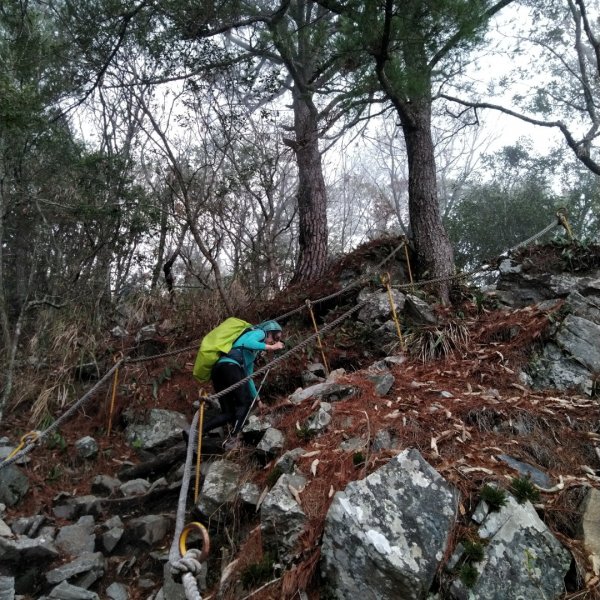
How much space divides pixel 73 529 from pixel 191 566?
2363mm

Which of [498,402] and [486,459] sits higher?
[498,402]

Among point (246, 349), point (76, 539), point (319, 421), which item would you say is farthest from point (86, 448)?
point (319, 421)

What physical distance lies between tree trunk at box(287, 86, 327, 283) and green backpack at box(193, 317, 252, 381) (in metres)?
3.30

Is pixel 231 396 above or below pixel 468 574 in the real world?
above

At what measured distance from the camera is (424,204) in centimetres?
691

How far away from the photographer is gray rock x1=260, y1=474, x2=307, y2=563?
9.05ft

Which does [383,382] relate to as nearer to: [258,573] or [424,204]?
[258,573]

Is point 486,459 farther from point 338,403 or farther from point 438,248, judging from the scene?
point 438,248

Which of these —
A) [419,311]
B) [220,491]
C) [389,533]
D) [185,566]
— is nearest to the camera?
[185,566]

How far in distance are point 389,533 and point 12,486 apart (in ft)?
12.3

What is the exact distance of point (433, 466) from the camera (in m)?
3.05

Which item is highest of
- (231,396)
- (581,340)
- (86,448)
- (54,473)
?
(581,340)

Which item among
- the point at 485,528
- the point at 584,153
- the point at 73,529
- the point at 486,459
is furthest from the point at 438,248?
the point at 73,529

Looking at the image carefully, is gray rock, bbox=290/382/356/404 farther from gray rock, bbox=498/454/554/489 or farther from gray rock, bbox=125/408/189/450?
gray rock, bbox=125/408/189/450
